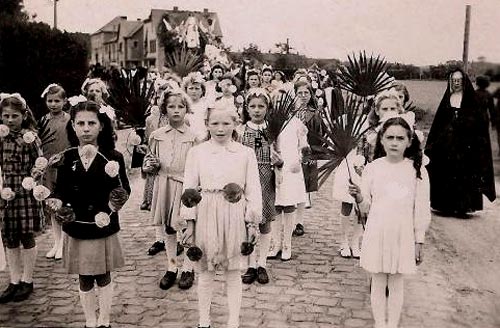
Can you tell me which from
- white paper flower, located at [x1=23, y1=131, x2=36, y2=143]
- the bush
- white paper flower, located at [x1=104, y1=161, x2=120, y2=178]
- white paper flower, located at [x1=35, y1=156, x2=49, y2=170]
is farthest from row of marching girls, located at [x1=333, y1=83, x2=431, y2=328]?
the bush

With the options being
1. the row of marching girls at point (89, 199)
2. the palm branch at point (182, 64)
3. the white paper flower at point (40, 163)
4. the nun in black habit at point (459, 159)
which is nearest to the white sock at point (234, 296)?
the row of marching girls at point (89, 199)

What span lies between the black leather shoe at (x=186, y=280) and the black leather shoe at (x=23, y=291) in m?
1.26

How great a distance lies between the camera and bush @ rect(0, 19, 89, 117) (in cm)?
761

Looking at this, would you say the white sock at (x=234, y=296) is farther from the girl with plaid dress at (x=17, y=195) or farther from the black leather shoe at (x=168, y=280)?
the girl with plaid dress at (x=17, y=195)

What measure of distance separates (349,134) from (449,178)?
4420 mm

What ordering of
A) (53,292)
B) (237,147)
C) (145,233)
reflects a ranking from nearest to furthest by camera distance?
(237,147), (53,292), (145,233)

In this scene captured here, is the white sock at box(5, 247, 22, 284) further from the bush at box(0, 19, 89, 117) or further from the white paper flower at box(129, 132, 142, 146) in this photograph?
the bush at box(0, 19, 89, 117)

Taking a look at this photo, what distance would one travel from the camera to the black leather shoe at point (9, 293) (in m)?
4.60

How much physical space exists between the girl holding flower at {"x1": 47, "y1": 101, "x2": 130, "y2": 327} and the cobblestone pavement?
18.2 inches

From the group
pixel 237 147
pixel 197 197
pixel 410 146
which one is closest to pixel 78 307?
pixel 197 197

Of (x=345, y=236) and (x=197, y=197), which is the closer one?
(x=197, y=197)

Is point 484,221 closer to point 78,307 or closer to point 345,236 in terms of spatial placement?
point 345,236

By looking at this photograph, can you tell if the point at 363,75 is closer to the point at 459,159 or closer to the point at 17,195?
the point at 459,159

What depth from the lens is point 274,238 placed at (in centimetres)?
604
